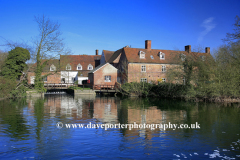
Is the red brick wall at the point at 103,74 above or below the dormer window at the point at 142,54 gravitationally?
below

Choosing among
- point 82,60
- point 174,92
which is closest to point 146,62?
point 174,92

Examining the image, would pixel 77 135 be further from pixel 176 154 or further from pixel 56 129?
pixel 176 154

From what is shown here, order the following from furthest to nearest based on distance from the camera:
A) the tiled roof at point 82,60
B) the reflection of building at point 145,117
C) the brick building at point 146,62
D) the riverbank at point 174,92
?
the tiled roof at point 82,60 → the brick building at point 146,62 → the riverbank at point 174,92 → the reflection of building at point 145,117

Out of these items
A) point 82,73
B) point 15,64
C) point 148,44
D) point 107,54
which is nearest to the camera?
point 15,64

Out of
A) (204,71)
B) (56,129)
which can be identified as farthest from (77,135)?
(204,71)

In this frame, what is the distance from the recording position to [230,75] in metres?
23.5

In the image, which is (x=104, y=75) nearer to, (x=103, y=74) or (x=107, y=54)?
(x=103, y=74)

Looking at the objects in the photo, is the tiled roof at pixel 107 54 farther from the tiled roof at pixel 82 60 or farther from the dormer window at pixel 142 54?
the dormer window at pixel 142 54

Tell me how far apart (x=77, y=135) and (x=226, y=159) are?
5.82 m

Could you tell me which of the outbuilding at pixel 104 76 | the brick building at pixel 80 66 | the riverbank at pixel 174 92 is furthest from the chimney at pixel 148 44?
the brick building at pixel 80 66

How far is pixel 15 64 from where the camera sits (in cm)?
3083

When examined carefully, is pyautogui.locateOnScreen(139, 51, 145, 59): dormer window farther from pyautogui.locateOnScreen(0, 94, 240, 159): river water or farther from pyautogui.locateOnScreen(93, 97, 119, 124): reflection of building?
pyautogui.locateOnScreen(0, 94, 240, 159): river water

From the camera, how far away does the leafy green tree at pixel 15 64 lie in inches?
1189

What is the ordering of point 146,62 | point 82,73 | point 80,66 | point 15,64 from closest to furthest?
point 15,64, point 146,62, point 82,73, point 80,66
